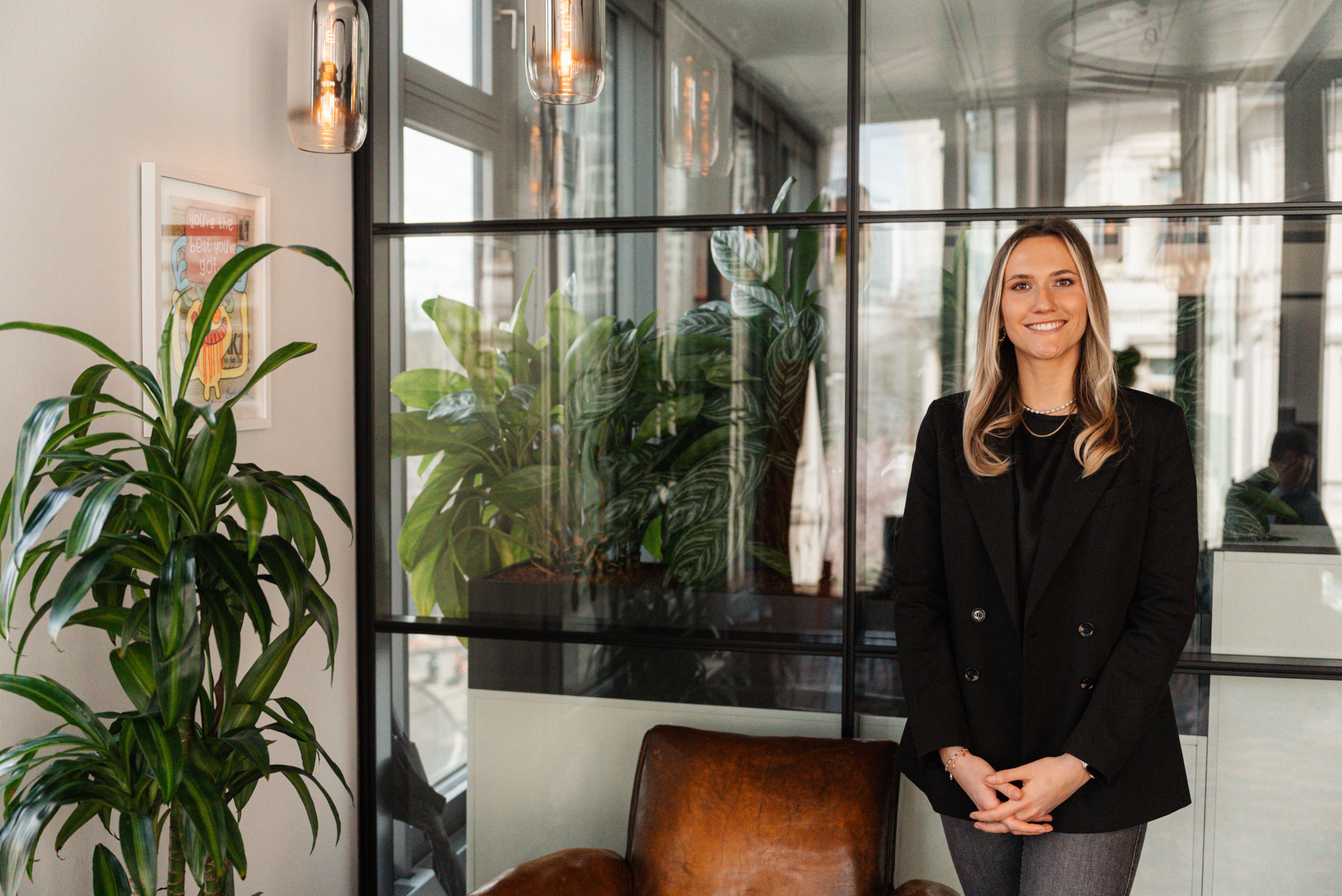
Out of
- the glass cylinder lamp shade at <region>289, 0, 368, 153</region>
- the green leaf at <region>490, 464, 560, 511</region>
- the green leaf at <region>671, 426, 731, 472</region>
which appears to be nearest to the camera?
the glass cylinder lamp shade at <region>289, 0, 368, 153</region>

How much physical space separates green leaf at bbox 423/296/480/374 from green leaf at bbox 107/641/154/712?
49.7 inches

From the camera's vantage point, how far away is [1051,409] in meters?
2.03

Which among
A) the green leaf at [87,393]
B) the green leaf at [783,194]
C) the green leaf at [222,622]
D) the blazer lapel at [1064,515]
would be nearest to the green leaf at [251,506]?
the green leaf at [222,622]

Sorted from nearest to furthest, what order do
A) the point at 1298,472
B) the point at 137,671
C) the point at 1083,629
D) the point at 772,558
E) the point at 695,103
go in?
1. the point at 137,671
2. the point at 1083,629
3. the point at 1298,472
4. the point at 695,103
5. the point at 772,558

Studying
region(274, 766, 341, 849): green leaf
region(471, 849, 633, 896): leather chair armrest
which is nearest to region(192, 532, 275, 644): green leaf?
region(274, 766, 341, 849): green leaf

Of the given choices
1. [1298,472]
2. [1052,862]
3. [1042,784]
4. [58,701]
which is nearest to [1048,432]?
[1042,784]

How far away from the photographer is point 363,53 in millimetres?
2312

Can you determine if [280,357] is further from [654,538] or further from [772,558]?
[772,558]

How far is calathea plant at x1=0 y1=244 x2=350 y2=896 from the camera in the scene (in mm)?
1657

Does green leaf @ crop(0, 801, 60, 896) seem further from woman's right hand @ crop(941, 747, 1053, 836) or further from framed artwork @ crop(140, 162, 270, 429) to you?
woman's right hand @ crop(941, 747, 1053, 836)

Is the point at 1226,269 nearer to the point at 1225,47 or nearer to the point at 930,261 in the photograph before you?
the point at 1225,47

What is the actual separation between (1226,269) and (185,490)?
225cm

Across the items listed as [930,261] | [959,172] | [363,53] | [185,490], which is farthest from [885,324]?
[185,490]

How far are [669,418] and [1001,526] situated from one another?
102cm
